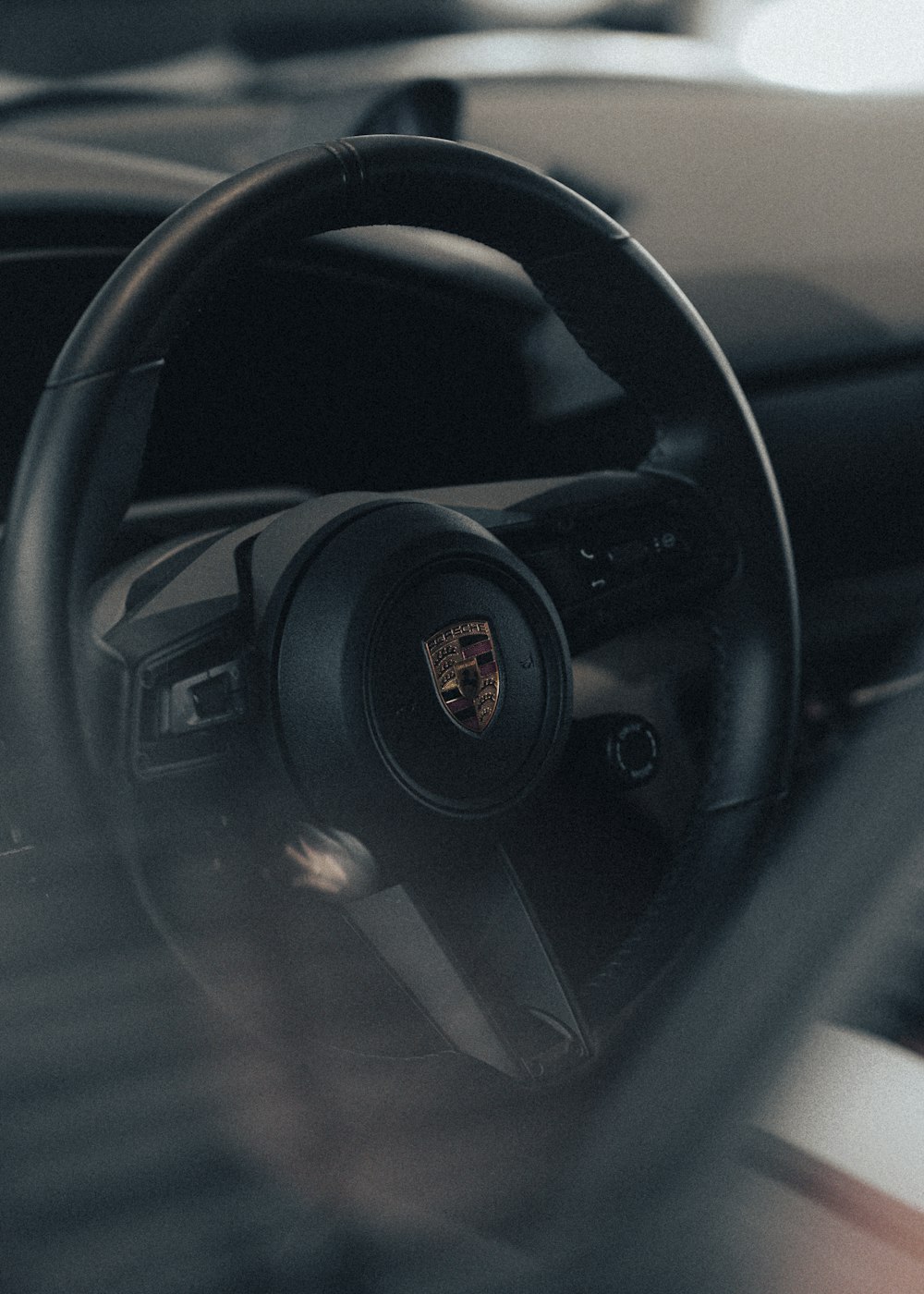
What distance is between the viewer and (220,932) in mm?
1048

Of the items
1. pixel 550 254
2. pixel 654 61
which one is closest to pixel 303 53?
pixel 654 61

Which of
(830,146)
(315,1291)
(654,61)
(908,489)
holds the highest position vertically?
(654,61)

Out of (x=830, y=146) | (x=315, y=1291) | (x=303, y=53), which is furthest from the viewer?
(x=303, y=53)

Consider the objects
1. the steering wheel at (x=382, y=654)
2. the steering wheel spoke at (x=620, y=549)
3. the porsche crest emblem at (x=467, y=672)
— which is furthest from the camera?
the steering wheel spoke at (x=620, y=549)

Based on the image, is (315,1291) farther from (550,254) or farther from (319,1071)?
(550,254)

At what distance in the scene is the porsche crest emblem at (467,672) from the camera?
1.01 meters

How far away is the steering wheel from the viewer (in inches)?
35.0

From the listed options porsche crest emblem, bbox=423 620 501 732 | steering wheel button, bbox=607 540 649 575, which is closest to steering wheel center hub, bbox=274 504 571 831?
porsche crest emblem, bbox=423 620 501 732

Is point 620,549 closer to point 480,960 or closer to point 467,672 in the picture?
point 467,672

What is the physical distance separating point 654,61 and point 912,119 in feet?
1.17

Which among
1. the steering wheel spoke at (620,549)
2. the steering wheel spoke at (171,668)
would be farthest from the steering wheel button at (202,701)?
the steering wheel spoke at (620,549)

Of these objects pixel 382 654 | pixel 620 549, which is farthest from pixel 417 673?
pixel 620 549

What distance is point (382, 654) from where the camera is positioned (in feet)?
3.25

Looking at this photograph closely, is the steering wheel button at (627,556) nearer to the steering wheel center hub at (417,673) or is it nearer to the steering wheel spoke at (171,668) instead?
the steering wheel center hub at (417,673)
